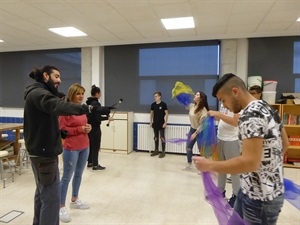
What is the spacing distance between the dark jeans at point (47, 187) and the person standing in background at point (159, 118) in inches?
148

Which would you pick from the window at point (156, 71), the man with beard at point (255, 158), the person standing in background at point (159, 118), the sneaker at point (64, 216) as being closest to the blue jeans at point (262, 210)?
the man with beard at point (255, 158)

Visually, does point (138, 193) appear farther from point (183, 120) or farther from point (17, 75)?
point (17, 75)

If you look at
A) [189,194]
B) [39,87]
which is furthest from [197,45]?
[39,87]

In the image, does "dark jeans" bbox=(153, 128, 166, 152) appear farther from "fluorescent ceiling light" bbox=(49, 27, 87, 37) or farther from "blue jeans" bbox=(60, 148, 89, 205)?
"blue jeans" bbox=(60, 148, 89, 205)

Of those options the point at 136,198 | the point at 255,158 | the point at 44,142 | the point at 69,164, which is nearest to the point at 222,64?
the point at 136,198

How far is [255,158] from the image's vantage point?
1.11m

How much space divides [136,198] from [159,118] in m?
2.61

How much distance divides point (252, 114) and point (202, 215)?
6.30ft

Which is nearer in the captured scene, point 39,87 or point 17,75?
point 39,87

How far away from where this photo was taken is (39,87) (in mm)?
1797

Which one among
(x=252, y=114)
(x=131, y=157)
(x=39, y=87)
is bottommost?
(x=131, y=157)

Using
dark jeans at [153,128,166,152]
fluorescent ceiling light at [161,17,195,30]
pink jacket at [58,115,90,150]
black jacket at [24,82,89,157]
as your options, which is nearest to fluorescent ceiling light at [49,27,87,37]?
→ fluorescent ceiling light at [161,17,195,30]

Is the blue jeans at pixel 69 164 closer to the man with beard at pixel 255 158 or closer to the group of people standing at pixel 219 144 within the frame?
the group of people standing at pixel 219 144

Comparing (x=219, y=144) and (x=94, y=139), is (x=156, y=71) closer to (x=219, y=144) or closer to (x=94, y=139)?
(x=94, y=139)
